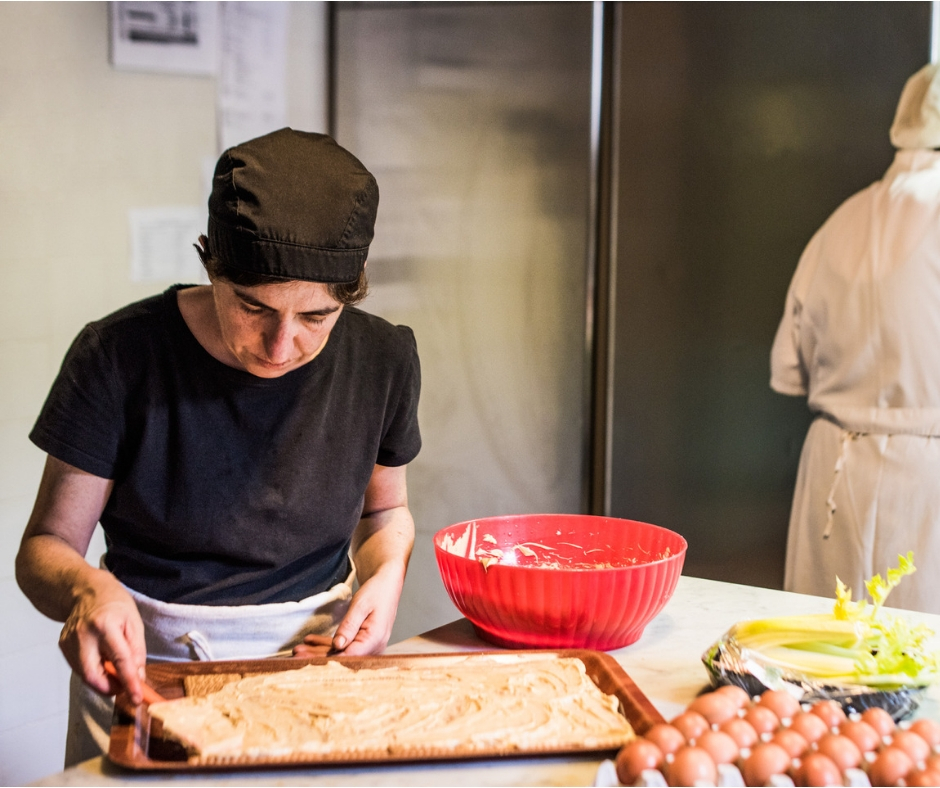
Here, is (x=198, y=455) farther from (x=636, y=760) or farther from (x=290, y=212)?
(x=636, y=760)

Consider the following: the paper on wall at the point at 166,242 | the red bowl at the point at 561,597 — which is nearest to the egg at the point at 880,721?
the red bowl at the point at 561,597

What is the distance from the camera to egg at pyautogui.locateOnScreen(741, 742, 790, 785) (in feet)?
2.89

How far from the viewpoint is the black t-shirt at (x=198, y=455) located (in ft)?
4.33

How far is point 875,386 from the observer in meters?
2.54

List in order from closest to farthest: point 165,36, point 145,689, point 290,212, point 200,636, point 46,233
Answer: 1. point 145,689
2. point 290,212
3. point 200,636
4. point 46,233
5. point 165,36

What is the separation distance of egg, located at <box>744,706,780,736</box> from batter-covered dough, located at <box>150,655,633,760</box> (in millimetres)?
120

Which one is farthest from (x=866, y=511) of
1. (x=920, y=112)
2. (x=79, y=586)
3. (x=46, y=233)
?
(x=46, y=233)

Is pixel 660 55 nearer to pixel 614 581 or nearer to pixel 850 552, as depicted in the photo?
pixel 850 552

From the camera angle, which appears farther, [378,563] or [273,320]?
[378,563]

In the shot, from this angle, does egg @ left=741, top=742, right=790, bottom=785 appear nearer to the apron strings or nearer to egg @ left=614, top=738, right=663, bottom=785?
egg @ left=614, top=738, right=663, bottom=785

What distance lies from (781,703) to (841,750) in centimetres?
9

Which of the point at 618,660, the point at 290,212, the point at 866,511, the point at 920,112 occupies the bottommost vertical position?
the point at 866,511

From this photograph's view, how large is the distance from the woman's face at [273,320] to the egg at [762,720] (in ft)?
2.28

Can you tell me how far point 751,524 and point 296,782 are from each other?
7.19 feet
